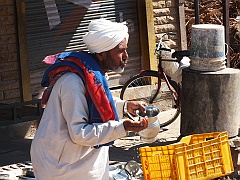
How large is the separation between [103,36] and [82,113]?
0.50 m

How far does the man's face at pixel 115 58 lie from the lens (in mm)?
4453

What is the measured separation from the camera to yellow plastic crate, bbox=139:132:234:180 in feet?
17.2

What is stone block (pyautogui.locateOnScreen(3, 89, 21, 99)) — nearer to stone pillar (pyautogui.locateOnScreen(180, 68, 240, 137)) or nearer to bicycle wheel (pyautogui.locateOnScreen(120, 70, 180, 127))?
bicycle wheel (pyautogui.locateOnScreen(120, 70, 180, 127))

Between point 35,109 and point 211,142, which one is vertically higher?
point 211,142

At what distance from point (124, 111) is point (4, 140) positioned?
15.6 feet

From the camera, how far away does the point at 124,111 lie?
15.7 feet

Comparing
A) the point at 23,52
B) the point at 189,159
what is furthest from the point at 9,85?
the point at 189,159

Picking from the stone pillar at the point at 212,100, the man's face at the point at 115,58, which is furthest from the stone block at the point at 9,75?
the man's face at the point at 115,58

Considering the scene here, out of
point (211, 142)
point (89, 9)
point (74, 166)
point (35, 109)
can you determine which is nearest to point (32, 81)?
point (35, 109)

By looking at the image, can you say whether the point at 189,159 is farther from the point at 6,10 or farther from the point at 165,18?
the point at 165,18

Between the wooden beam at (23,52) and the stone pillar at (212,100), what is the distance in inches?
102

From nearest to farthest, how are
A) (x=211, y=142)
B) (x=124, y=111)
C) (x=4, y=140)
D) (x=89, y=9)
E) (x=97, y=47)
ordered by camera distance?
(x=97, y=47), (x=124, y=111), (x=211, y=142), (x=4, y=140), (x=89, y=9)

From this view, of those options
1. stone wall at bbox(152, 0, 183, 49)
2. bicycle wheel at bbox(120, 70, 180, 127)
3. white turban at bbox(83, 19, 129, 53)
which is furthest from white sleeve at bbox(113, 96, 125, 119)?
stone wall at bbox(152, 0, 183, 49)

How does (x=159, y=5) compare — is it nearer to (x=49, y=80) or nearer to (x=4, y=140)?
(x=4, y=140)
